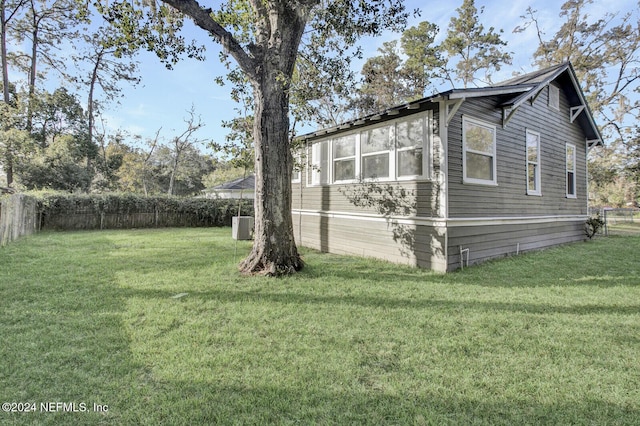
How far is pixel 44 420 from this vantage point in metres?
1.92

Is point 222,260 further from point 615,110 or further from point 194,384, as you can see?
point 615,110

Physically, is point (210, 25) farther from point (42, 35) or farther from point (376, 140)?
point (42, 35)

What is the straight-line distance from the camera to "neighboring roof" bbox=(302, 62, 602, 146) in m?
5.85

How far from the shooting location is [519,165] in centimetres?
780

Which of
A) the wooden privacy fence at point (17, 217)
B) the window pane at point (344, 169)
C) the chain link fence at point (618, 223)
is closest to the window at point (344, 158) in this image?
the window pane at point (344, 169)

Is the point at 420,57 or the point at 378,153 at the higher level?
the point at 420,57

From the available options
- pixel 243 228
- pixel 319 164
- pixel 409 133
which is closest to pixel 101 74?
pixel 243 228

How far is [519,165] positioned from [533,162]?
85cm

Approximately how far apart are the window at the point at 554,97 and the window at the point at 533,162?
1443mm

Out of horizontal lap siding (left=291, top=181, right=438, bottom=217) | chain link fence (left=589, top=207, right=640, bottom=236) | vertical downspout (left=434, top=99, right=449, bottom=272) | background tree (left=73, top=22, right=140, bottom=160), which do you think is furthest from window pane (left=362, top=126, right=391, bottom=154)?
background tree (left=73, top=22, right=140, bottom=160)

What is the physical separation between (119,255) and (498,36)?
24964 mm

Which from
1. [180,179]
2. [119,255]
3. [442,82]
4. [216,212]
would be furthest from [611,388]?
[180,179]

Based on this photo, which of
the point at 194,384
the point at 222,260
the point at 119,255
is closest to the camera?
the point at 194,384

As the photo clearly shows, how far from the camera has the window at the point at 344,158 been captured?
26.4 feet
